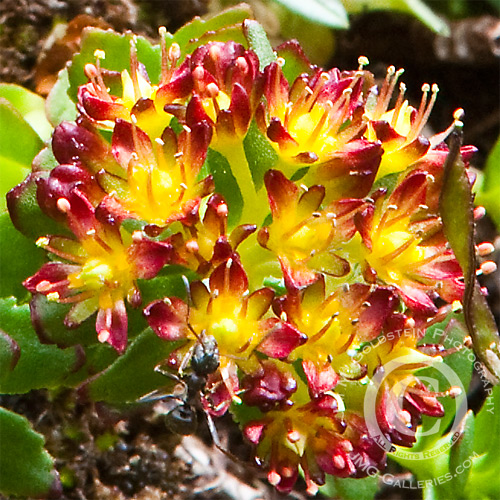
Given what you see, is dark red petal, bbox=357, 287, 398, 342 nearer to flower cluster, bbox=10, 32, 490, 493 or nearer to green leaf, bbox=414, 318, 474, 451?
flower cluster, bbox=10, 32, 490, 493

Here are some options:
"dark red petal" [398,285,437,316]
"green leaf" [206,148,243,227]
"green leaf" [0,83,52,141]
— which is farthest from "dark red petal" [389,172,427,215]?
"green leaf" [0,83,52,141]

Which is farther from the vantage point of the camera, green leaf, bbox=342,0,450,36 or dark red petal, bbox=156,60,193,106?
green leaf, bbox=342,0,450,36

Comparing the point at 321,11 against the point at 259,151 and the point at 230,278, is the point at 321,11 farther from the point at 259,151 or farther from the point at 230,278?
the point at 230,278

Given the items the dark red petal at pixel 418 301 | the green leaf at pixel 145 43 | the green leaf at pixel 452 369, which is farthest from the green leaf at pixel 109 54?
the green leaf at pixel 452 369

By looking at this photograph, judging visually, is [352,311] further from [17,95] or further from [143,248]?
[17,95]

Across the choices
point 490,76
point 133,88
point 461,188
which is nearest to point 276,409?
point 461,188

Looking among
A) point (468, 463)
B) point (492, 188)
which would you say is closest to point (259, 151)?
point (468, 463)

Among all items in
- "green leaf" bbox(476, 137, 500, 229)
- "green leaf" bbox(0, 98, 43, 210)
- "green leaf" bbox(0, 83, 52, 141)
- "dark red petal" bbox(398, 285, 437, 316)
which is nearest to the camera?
"dark red petal" bbox(398, 285, 437, 316)
